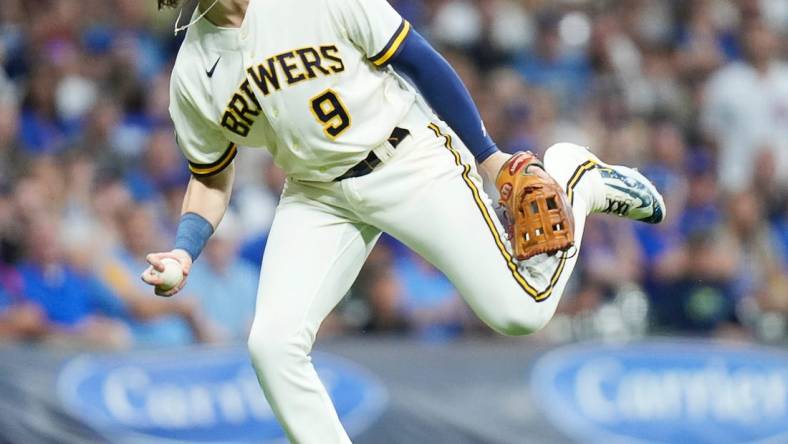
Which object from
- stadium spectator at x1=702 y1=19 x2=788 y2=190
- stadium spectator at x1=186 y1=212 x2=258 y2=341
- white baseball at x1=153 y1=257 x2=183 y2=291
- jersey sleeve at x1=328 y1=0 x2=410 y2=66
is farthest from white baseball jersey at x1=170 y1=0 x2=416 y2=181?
stadium spectator at x1=702 y1=19 x2=788 y2=190

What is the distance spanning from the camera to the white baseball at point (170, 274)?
330 cm

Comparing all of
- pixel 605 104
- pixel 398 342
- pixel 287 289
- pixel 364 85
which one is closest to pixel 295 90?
pixel 364 85

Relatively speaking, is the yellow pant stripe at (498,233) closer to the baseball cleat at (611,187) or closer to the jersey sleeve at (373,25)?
the baseball cleat at (611,187)

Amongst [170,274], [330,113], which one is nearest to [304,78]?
[330,113]

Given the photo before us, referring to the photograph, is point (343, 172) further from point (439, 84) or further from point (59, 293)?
point (59, 293)

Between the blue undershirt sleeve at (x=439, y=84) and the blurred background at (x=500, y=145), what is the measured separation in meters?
2.59

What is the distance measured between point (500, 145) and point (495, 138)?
0.23ft

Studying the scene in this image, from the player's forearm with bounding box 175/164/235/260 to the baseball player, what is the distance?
2 centimetres

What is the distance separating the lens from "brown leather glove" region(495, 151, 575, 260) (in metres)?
3.40

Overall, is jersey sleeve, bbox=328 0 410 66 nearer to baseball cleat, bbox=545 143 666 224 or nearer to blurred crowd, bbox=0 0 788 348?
baseball cleat, bbox=545 143 666 224

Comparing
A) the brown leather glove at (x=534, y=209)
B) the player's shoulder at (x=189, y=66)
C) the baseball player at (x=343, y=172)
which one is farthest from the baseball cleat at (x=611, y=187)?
the player's shoulder at (x=189, y=66)

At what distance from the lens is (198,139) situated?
3.61 meters

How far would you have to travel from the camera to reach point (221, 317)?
609 cm

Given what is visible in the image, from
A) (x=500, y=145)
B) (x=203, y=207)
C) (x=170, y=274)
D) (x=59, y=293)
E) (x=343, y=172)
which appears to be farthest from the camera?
(x=500, y=145)
